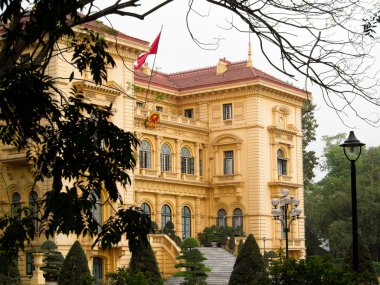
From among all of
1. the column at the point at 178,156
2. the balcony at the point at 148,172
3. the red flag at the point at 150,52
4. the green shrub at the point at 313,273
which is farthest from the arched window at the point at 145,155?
the green shrub at the point at 313,273

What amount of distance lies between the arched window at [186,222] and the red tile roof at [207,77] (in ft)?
23.6

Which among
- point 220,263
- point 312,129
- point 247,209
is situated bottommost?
point 220,263

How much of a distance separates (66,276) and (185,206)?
18.2 m

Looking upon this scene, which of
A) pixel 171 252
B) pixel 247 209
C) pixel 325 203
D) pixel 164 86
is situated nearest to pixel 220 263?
pixel 171 252

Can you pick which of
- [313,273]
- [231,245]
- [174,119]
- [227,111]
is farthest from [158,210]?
[313,273]

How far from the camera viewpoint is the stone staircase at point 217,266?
3756 centimetres

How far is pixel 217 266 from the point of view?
39344 mm

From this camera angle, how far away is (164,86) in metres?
46.5

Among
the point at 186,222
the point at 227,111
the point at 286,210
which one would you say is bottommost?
the point at 186,222

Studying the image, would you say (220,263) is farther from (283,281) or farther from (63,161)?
Answer: (63,161)

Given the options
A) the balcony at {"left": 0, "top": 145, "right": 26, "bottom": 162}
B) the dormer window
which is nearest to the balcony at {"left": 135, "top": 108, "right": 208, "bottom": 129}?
the dormer window

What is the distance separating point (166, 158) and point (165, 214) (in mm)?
3051

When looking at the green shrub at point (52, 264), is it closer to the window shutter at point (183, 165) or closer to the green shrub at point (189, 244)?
the green shrub at point (189, 244)

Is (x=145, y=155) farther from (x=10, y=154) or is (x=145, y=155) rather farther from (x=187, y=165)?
(x=10, y=154)
